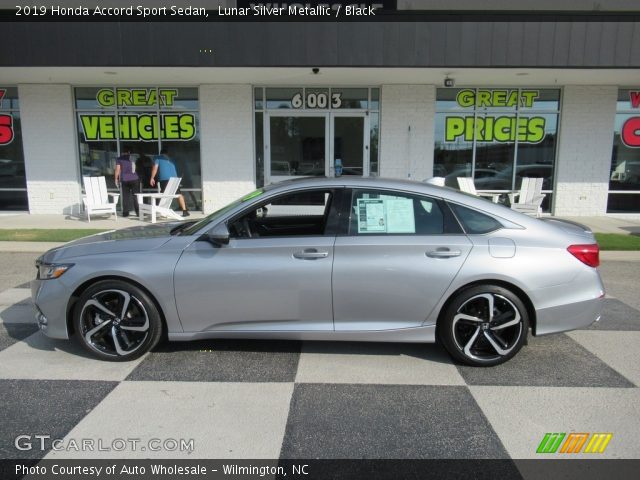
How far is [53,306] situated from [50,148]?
10.9 meters

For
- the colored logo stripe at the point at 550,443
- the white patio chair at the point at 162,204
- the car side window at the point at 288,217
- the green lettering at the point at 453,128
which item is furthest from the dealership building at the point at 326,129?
the colored logo stripe at the point at 550,443

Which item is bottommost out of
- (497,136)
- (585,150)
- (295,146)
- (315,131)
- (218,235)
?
(218,235)

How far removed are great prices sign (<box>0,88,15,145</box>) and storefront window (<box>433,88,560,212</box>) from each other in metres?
11.8

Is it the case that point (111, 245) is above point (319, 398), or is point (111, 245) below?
above

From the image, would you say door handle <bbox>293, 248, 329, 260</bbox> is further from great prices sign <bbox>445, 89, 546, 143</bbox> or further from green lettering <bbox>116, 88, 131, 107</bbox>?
green lettering <bbox>116, 88, 131, 107</bbox>

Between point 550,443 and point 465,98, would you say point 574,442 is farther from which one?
point 465,98

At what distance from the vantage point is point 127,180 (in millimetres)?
12492

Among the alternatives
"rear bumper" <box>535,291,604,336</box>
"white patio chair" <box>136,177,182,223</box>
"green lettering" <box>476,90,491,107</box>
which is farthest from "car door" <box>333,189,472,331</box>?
"green lettering" <box>476,90,491,107</box>

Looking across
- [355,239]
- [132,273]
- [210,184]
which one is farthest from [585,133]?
[132,273]

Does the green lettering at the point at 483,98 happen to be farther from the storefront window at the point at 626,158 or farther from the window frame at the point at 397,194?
the window frame at the point at 397,194

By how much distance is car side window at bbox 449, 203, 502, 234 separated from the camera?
394cm

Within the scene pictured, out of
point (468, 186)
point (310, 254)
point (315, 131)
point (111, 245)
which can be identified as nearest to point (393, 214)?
point (310, 254)

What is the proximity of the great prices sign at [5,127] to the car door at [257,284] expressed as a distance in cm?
1229

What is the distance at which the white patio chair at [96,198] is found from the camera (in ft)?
38.5
